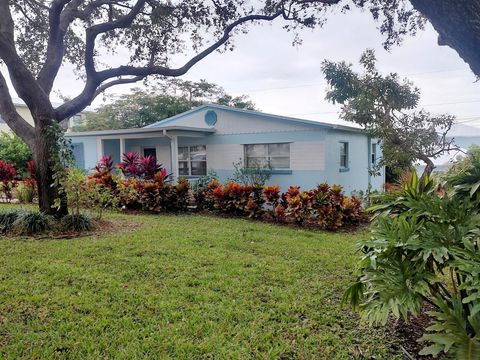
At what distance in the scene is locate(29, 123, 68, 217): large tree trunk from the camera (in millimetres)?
7406

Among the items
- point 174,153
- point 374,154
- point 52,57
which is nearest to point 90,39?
point 52,57

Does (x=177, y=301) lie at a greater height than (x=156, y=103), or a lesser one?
lesser

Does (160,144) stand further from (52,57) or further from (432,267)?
(432,267)

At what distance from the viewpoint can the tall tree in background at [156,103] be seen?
23.6 metres

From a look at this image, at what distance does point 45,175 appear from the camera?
7.51 m

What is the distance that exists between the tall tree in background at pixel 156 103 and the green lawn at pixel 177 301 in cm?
1826

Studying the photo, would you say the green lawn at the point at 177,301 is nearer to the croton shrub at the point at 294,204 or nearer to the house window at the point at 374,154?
the croton shrub at the point at 294,204

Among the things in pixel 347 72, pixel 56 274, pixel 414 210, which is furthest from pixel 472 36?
pixel 347 72

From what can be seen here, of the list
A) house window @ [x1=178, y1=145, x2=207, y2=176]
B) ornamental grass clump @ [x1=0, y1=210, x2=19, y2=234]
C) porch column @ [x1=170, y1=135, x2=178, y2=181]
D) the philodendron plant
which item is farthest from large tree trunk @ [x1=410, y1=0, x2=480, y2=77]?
house window @ [x1=178, y1=145, x2=207, y2=176]

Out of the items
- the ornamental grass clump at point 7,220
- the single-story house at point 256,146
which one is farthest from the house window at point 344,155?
the ornamental grass clump at point 7,220

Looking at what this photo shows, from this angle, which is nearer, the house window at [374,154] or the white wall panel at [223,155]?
the white wall panel at [223,155]

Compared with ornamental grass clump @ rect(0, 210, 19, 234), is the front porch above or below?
above

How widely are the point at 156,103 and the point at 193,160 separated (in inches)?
429

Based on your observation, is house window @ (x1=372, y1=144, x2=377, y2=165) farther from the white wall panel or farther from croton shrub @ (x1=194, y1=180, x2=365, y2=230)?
croton shrub @ (x1=194, y1=180, x2=365, y2=230)
